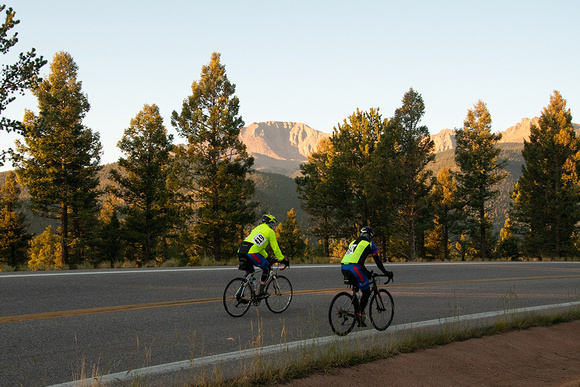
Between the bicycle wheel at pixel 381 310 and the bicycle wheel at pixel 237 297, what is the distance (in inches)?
97.9

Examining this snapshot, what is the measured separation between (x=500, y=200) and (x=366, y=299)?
217m

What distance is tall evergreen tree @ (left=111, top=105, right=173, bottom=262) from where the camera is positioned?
33.6 m

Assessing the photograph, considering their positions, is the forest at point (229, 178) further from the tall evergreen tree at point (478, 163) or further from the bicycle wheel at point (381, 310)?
the bicycle wheel at point (381, 310)

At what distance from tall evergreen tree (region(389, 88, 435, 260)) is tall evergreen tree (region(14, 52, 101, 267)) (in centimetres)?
2394

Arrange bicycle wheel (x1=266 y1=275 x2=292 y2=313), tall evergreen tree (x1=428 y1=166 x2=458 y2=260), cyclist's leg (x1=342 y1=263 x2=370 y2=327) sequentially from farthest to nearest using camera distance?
tall evergreen tree (x1=428 y1=166 x2=458 y2=260) → bicycle wheel (x1=266 y1=275 x2=292 y2=313) → cyclist's leg (x1=342 y1=263 x2=370 y2=327)

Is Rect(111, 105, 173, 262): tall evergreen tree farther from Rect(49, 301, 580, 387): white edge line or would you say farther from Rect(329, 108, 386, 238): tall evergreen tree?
Rect(49, 301, 580, 387): white edge line

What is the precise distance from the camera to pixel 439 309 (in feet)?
30.7

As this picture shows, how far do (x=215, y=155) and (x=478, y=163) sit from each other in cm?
2532

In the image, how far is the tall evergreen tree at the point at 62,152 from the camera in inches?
1036

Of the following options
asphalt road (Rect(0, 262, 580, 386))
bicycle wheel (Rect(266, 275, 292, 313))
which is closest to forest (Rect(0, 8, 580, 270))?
asphalt road (Rect(0, 262, 580, 386))

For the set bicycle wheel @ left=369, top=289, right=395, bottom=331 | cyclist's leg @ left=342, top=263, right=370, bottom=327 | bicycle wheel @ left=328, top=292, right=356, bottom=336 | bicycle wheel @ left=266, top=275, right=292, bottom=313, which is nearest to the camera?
bicycle wheel @ left=328, top=292, right=356, bottom=336

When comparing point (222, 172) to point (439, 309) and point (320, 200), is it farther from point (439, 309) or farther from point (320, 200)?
point (439, 309)

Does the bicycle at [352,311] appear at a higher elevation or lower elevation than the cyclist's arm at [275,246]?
lower

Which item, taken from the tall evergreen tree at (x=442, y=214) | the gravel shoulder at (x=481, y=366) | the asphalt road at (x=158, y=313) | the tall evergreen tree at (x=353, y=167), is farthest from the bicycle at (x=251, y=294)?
the tall evergreen tree at (x=442, y=214)
